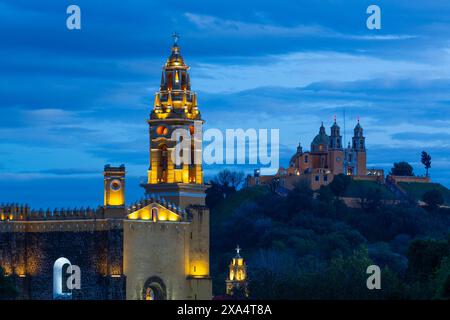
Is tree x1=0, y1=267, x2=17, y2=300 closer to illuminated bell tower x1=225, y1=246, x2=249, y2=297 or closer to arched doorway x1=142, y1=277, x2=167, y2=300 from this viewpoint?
arched doorway x1=142, y1=277, x2=167, y2=300

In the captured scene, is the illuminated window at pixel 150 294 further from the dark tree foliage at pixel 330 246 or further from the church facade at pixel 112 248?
the dark tree foliage at pixel 330 246

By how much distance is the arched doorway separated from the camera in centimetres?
7406

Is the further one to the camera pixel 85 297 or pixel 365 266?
pixel 365 266

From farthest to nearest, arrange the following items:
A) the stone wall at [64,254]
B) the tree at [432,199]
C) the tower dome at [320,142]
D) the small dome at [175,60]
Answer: the tower dome at [320,142]
the tree at [432,199]
the small dome at [175,60]
the stone wall at [64,254]

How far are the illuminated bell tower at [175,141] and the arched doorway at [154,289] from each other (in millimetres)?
5598

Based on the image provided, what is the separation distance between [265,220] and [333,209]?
12.4 metres

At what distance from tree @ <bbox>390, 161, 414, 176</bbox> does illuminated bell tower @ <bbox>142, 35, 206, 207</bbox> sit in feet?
327

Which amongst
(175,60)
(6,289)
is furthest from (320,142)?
(6,289)

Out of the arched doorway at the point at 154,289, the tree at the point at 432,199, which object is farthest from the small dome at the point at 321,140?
the arched doorway at the point at 154,289

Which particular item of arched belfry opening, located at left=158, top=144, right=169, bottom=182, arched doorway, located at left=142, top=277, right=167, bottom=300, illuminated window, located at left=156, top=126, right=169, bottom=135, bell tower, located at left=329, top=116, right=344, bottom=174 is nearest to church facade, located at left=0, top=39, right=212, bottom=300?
arched doorway, located at left=142, top=277, right=167, bottom=300

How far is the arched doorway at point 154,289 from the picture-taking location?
74062 millimetres

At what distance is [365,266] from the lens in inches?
3238
